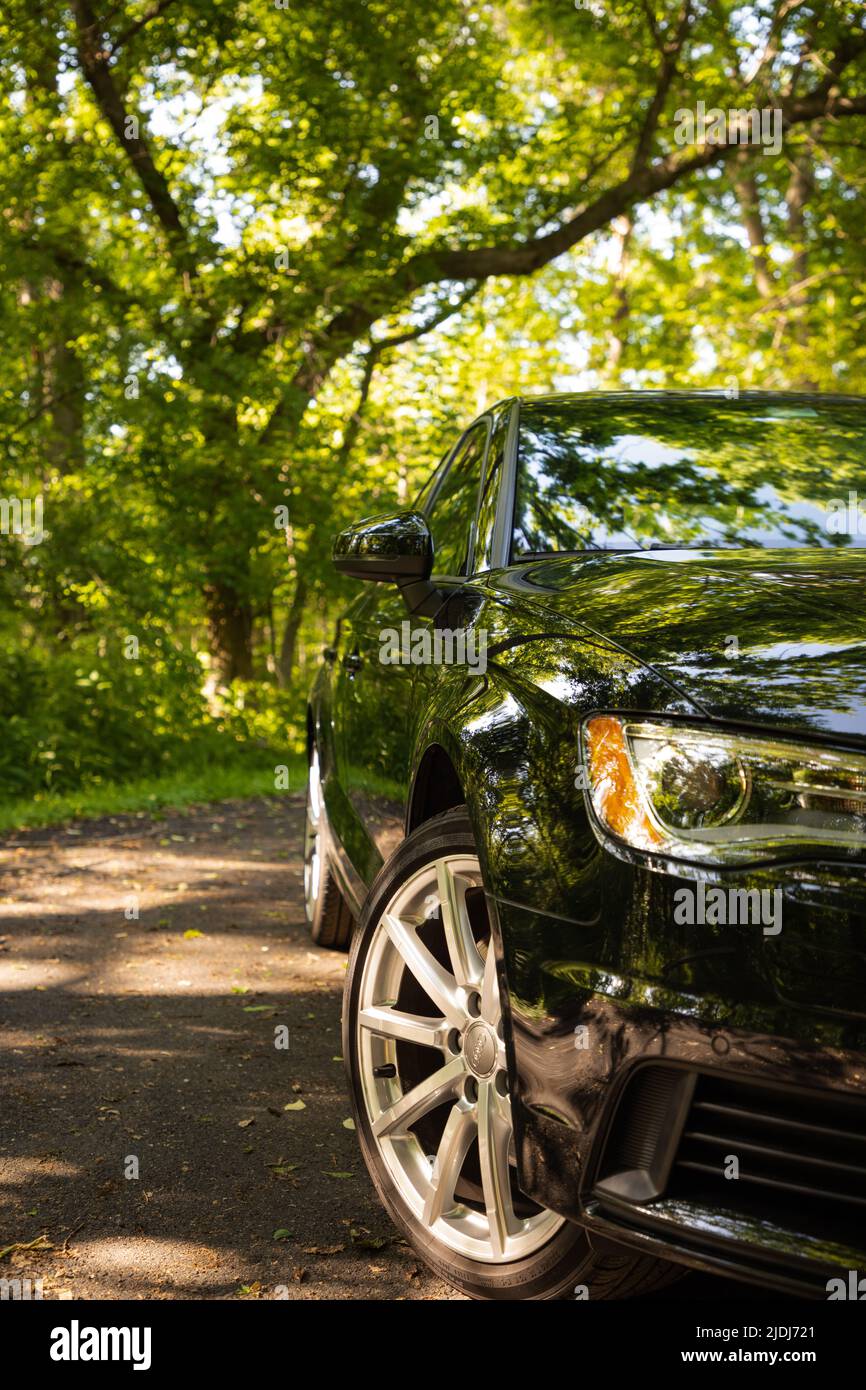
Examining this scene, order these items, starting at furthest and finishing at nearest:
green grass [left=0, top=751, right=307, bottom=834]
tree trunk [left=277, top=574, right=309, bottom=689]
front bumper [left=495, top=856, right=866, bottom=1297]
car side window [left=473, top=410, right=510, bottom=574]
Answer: tree trunk [left=277, top=574, right=309, bottom=689] → green grass [left=0, top=751, right=307, bottom=834] → car side window [left=473, top=410, right=510, bottom=574] → front bumper [left=495, top=856, right=866, bottom=1297]

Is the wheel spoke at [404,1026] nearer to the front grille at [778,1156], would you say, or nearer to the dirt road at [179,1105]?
the dirt road at [179,1105]

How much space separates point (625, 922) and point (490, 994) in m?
0.46

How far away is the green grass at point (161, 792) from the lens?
8.21 m

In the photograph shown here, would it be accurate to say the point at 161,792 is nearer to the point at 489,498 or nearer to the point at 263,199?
the point at 263,199

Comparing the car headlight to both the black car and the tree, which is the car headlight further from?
the tree

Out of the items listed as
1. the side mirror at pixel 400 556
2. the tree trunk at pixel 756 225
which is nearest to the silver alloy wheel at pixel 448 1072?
the side mirror at pixel 400 556

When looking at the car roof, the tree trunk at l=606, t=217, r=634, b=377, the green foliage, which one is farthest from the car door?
the tree trunk at l=606, t=217, r=634, b=377

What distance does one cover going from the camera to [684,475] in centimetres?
328

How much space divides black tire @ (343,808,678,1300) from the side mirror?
2.33 ft

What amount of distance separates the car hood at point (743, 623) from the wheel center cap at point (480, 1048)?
2.31ft

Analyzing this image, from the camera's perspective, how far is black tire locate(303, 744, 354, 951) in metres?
4.70

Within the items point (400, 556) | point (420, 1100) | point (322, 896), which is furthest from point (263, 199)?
point (420, 1100)

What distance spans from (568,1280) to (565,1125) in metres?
0.31
